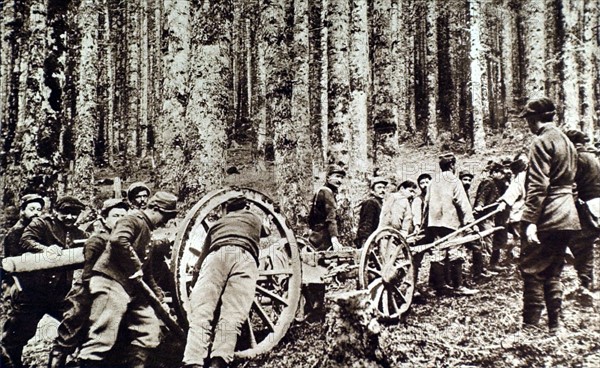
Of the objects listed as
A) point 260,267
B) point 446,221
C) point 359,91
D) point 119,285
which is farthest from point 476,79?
point 119,285

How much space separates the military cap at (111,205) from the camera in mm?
4012

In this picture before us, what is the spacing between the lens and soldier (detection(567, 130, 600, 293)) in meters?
4.68

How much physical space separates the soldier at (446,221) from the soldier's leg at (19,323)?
3.45 metres

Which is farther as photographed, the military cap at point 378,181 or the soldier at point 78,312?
the military cap at point 378,181

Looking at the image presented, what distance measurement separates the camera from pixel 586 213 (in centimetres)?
470

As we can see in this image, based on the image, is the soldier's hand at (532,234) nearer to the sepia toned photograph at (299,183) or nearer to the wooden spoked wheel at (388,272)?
the sepia toned photograph at (299,183)

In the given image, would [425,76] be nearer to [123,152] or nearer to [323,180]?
[323,180]

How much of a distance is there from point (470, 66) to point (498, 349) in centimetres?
276

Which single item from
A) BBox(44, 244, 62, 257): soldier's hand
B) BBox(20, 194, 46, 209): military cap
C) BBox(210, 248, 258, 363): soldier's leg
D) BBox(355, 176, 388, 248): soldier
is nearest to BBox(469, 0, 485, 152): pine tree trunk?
BBox(355, 176, 388, 248): soldier

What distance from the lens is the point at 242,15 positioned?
183 inches

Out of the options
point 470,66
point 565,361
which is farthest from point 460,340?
point 470,66

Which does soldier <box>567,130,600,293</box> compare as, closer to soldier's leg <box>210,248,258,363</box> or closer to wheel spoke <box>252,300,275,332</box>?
wheel spoke <box>252,300,275,332</box>

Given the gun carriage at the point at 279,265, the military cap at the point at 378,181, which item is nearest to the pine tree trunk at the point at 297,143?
the gun carriage at the point at 279,265

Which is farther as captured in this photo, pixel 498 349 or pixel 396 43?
pixel 396 43
